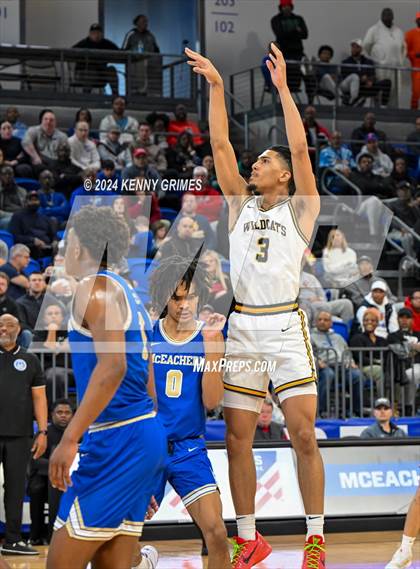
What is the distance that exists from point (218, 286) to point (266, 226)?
515 centimetres

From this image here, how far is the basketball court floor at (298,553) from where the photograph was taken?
27.6 ft

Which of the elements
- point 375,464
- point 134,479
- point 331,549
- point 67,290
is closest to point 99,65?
point 67,290

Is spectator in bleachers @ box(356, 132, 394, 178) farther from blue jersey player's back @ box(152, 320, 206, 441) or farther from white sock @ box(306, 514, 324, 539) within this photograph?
white sock @ box(306, 514, 324, 539)

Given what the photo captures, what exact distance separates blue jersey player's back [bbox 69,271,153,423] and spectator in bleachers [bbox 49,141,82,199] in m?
9.64

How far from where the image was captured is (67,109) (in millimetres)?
17172

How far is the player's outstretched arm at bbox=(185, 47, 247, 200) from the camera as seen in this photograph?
6570 mm

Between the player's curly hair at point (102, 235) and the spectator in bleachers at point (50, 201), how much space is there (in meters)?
8.92

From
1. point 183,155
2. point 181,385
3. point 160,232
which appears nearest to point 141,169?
point 183,155

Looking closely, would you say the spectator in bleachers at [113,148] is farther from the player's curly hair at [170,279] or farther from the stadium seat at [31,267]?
the player's curly hair at [170,279]

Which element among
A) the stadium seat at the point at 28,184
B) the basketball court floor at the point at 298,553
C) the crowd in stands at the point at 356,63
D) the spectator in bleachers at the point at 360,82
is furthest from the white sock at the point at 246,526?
the spectator in bleachers at the point at 360,82

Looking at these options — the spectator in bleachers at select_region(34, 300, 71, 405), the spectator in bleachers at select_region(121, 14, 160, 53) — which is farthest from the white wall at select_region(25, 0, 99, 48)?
the spectator in bleachers at select_region(34, 300, 71, 405)

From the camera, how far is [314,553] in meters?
6.18

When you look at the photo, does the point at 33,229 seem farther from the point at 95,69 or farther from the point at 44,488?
the point at 95,69

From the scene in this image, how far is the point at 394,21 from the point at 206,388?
15.5m
